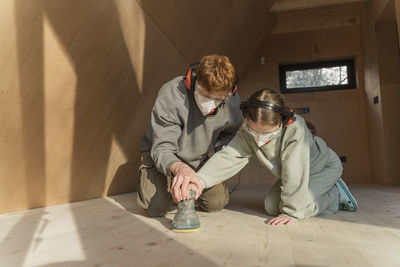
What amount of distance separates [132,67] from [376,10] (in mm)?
3424

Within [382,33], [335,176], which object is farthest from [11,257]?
[382,33]

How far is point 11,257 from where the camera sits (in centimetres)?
109

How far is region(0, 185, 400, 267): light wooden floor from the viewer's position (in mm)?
1016

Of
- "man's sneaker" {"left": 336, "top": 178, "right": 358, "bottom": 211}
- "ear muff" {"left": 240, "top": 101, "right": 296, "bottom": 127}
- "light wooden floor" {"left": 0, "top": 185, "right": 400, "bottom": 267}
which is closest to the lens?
"light wooden floor" {"left": 0, "top": 185, "right": 400, "bottom": 267}

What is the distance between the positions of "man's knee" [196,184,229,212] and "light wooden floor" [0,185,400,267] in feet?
0.22

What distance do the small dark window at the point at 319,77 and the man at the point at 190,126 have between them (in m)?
3.46

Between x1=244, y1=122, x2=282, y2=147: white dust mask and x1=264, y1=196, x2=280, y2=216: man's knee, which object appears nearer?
x1=244, y1=122, x2=282, y2=147: white dust mask

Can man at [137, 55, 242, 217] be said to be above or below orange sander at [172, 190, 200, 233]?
above

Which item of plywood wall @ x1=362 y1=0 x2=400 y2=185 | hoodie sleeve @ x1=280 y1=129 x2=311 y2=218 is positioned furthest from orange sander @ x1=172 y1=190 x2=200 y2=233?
plywood wall @ x1=362 y1=0 x2=400 y2=185

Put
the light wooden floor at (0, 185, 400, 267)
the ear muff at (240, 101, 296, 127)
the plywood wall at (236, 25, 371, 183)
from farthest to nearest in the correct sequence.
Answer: the plywood wall at (236, 25, 371, 183) < the ear muff at (240, 101, 296, 127) < the light wooden floor at (0, 185, 400, 267)

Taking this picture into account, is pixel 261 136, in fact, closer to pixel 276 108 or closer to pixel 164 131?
pixel 276 108

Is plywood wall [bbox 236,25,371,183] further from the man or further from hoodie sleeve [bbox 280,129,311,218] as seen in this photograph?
hoodie sleeve [bbox 280,129,311,218]

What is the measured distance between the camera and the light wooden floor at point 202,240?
1.02 meters

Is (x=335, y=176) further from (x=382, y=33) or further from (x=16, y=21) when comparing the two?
(x=382, y=33)
